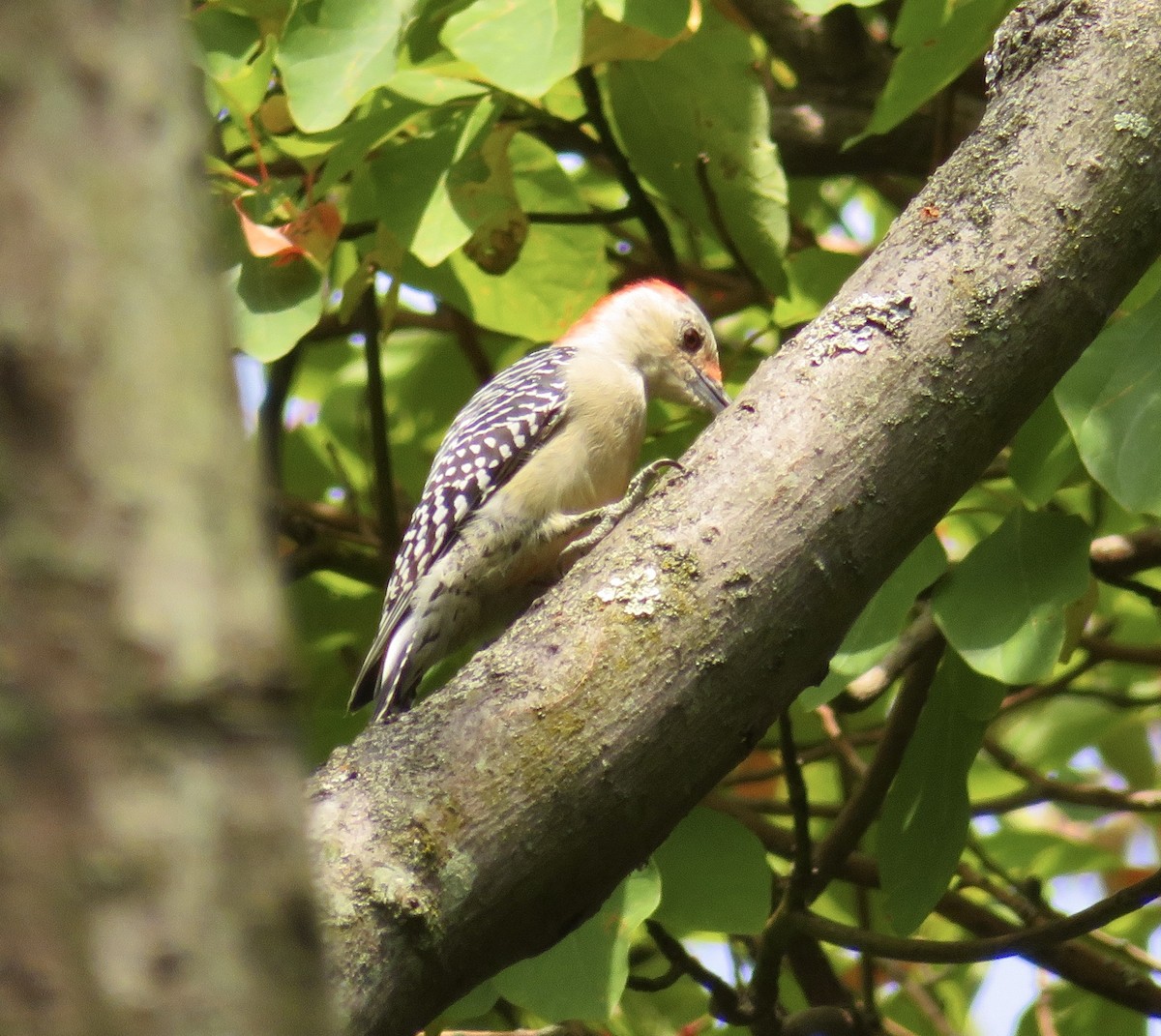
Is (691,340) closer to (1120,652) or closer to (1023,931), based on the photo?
(1120,652)

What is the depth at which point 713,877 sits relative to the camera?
137 inches

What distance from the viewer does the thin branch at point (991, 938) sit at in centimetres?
339

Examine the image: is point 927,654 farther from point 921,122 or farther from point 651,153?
point 921,122

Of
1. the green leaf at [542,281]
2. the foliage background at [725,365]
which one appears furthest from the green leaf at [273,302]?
the green leaf at [542,281]

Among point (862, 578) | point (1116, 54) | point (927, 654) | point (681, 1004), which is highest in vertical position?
point (1116, 54)

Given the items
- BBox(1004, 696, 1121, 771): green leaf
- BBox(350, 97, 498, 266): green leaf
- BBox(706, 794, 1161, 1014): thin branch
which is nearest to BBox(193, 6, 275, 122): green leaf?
BBox(350, 97, 498, 266): green leaf

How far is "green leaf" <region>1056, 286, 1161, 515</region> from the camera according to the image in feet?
9.26

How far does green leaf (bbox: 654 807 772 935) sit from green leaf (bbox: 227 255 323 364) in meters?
1.58

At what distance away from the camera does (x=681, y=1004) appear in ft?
15.5

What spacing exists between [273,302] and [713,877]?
1.85 meters

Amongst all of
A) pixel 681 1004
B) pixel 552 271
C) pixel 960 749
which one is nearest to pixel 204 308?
pixel 960 749

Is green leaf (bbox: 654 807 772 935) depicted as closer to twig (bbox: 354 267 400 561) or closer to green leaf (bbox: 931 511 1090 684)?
green leaf (bbox: 931 511 1090 684)

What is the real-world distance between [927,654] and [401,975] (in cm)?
224

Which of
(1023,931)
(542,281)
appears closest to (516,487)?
(542,281)
